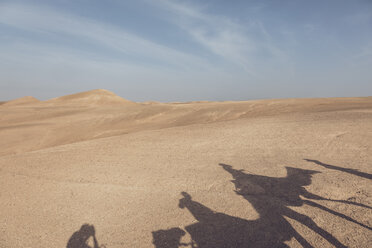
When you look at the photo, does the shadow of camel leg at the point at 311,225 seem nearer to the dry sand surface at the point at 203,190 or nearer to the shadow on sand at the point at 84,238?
the dry sand surface at the point at 203,190

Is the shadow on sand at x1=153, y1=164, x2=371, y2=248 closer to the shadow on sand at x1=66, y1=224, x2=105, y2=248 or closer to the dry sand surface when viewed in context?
the dry sand surface

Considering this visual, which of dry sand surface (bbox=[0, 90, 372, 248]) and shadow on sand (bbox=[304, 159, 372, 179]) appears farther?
shadow on sand (bbox=[304, 159, 372, 179])

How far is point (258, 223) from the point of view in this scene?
15.2 feet

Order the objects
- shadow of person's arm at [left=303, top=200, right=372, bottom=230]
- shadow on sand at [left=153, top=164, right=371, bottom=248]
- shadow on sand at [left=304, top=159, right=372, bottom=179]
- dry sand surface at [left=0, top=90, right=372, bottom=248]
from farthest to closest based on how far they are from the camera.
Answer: shadow on sand at [left=304, top=159, right=372, bottom=179]
dry sand surface at [left=0, top=90, right=372, bottom=248]
shadow of person's arm at [left=303, top=200, right=372, bottom=230]
shadow on sand at [left=153, top=164, right=371, bottom=248]

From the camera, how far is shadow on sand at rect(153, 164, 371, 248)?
167 inches

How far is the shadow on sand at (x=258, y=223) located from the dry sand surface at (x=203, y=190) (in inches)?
0.8

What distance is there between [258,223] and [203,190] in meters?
1.78

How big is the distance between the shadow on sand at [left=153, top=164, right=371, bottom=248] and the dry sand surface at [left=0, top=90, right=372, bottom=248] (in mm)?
20

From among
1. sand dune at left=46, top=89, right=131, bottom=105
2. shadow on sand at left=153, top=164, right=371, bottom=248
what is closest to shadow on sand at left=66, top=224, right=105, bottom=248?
shadow on sand at left=153, top=164, right=371, bottom=248

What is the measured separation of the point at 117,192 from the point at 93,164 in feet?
8.52

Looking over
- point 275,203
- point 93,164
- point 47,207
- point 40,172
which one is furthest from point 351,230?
point 40,172

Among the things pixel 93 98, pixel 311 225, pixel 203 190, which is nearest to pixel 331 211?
pixel 311 225

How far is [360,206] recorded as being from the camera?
4.77 m

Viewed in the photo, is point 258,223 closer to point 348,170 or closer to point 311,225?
point 311,225
